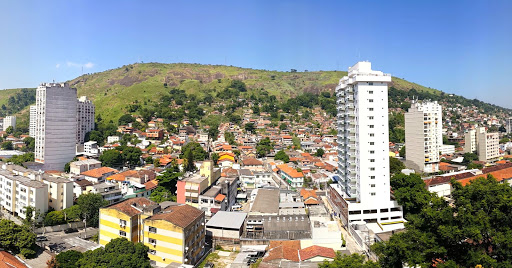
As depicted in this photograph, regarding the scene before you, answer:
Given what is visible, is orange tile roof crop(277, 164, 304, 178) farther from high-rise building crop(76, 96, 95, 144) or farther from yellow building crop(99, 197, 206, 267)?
high-rise building crop(76, 96, 95, 144)

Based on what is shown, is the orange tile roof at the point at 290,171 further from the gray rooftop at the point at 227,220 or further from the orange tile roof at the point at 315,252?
the orange tile roof at the point at 315,252

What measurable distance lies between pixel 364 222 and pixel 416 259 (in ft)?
35.8

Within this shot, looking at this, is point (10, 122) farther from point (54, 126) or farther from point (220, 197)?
point (220, 197)

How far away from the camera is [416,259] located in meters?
14.2

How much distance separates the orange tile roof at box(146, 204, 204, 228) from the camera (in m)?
18.9

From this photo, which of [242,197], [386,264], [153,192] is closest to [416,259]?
[386,264]

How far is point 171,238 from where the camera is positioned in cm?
1856

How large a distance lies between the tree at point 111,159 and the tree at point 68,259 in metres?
29.1

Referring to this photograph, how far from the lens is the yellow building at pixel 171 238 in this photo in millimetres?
18453

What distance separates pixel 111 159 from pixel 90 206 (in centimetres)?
1968

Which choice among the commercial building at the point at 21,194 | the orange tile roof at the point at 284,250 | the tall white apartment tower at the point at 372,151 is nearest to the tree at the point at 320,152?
the tall white apartment tower at the point at 372,151

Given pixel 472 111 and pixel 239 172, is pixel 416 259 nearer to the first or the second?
pixel 239 172

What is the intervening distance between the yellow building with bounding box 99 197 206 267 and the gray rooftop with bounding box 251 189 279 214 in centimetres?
710

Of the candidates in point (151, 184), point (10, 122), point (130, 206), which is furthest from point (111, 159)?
point (10, 122)
